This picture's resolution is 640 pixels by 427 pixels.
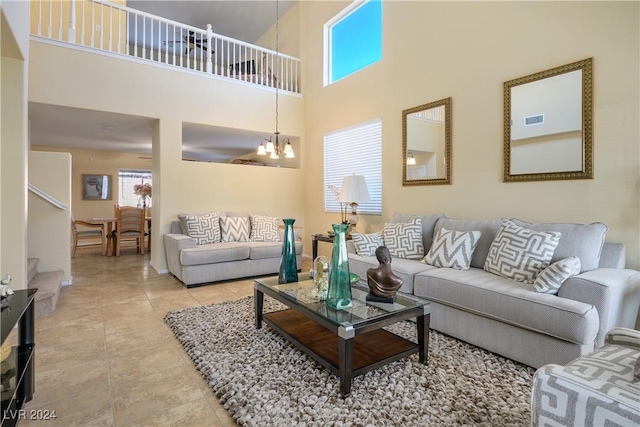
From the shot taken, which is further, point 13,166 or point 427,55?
point 427,55

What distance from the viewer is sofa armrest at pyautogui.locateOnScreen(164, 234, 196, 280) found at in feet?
13.0

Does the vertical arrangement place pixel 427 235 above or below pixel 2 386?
above

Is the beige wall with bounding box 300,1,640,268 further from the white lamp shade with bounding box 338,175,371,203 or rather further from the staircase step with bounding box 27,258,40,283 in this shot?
the staircase step with bounding box 27,258,40,283

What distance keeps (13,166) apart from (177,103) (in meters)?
2.47

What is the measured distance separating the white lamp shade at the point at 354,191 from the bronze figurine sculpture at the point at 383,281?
216cm

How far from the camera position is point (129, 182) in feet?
29.5

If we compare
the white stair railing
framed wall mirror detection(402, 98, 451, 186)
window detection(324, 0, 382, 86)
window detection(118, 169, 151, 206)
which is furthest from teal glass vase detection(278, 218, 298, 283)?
window detection(118, 169, 151, 206)

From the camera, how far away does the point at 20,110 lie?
2627 mm

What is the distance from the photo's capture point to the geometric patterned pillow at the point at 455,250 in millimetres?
2746

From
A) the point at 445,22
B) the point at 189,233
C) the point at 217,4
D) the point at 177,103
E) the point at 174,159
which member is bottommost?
the point at 189,233

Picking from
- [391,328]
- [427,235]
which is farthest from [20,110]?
[427,235]

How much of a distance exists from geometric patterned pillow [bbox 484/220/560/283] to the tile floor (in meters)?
2.16

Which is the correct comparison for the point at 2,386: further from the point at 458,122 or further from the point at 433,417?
the point at 458,122

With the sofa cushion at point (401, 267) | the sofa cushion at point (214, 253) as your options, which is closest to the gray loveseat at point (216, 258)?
the sofa cushion at point (214, 253)
